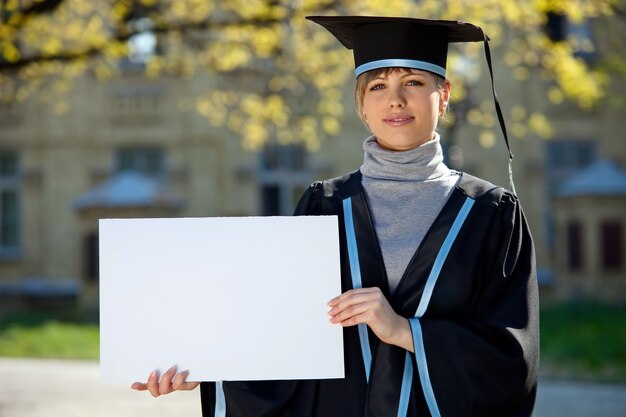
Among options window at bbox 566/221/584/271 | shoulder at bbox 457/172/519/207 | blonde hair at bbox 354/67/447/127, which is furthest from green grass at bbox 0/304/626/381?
blonde hair at bbox 354/67/447/127

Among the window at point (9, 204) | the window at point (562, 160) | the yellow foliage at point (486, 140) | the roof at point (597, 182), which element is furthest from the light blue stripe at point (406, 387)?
the window at point (9, 204)

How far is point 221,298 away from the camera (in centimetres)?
271

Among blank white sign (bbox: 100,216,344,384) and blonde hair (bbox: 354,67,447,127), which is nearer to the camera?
Result: blank white sign (bbox: 100,216,344,384)

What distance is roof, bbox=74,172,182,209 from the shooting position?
1892 centimetres

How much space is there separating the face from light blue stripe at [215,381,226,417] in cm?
81

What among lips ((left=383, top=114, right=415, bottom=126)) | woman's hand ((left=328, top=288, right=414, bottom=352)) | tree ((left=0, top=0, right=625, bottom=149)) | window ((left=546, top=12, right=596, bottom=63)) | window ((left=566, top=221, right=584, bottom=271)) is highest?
window ((left=546, top=12, right=596, bottom=63))

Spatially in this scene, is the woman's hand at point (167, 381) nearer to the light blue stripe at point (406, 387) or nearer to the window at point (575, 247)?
the light blue stripe at point (406, 387)

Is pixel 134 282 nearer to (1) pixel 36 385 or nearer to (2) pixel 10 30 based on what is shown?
(2) pixel 10 30

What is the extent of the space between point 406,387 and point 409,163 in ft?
1.99

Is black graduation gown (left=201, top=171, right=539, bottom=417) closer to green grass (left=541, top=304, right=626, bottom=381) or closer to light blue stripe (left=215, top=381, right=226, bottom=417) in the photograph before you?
light blue stripe (left=215, top=381, right=226, bottom=417)

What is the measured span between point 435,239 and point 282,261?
412 millimetres

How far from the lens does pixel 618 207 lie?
1873 cm

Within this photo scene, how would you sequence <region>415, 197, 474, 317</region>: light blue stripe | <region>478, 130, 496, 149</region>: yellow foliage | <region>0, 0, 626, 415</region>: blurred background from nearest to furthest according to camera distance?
<region>415, 197, 474, 317</region>: light blue stripe, <region>478, 130, 496, 149</region>: yellow foliage, <region>0, 0, 626, 415</region>: blurred background

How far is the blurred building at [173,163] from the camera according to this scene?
19.9 metres
